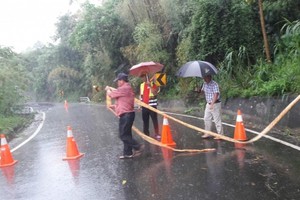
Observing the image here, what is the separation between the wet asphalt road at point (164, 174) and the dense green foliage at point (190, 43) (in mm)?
4010

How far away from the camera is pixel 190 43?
1800 centimetres

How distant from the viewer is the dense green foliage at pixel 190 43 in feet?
43.6

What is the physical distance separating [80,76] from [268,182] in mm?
50014

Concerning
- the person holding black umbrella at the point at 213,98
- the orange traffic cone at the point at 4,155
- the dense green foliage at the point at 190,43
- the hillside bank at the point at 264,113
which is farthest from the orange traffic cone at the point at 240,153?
the orange traffic cone at the point at 4,155

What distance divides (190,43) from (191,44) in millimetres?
146

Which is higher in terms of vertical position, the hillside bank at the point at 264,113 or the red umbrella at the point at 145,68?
the red umbrella at the point at 145,68

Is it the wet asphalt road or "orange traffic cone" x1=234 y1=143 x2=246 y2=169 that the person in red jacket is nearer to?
the wet asphalt road

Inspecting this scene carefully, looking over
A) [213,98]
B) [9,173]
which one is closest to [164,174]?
[213,98]

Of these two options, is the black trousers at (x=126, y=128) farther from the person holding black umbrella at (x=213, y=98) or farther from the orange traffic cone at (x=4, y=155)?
the orange traffic cone at (x=4, y=155)

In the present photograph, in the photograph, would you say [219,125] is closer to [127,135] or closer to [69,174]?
[127,135]

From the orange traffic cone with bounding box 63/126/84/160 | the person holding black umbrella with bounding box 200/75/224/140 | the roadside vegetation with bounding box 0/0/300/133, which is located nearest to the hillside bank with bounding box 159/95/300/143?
the roadside vegetation with bounding box 0/0/300/133

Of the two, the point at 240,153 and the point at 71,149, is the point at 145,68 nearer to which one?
the point at 71,149

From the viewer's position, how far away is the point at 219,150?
812 centimetres

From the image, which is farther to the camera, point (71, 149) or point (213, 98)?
point (213, 98)
